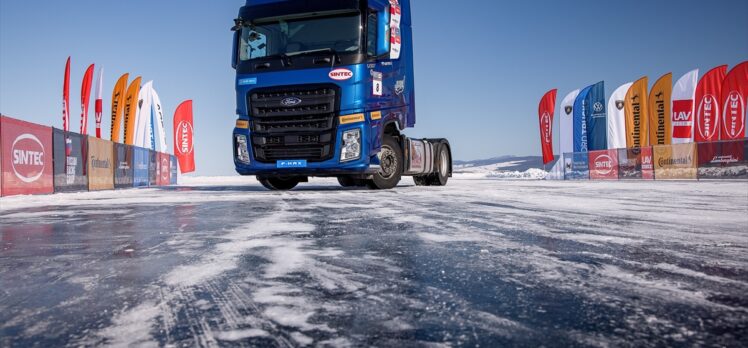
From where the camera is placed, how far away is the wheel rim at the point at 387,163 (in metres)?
9.95

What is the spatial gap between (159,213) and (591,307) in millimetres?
4896

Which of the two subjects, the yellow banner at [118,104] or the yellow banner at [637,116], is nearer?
the yellow banner at [118,104]

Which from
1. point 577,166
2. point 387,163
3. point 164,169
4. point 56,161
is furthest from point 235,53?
point 577,166

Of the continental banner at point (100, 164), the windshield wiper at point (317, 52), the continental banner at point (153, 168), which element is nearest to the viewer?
the windshield wiper at point (317, 52)

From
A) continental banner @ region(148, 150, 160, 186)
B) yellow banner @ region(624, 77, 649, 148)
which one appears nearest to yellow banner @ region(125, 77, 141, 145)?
continental banner @ region(148, 150, 160, 186)

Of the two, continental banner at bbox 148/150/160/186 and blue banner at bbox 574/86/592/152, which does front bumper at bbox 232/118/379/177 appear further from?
blue banner at bbox 574/86/592/152

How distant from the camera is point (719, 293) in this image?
70.7 inches

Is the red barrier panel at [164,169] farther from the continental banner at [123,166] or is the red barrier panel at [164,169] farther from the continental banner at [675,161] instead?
the continental banner at [675,161]

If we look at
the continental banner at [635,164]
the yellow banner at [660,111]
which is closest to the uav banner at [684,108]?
the yellow banner at [660,111]

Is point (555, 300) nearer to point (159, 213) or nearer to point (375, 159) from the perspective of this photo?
point (159, 213)

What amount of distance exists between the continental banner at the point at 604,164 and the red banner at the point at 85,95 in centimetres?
2071

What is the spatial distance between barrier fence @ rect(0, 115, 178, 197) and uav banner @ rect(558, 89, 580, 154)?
61.8 feet

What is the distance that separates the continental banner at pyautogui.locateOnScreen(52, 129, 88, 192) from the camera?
37.7 feet

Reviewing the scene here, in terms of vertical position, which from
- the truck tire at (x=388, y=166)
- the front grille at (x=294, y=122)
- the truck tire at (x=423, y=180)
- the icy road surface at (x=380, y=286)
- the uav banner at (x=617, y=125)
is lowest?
the icy road surface at (x=380, y=286)
